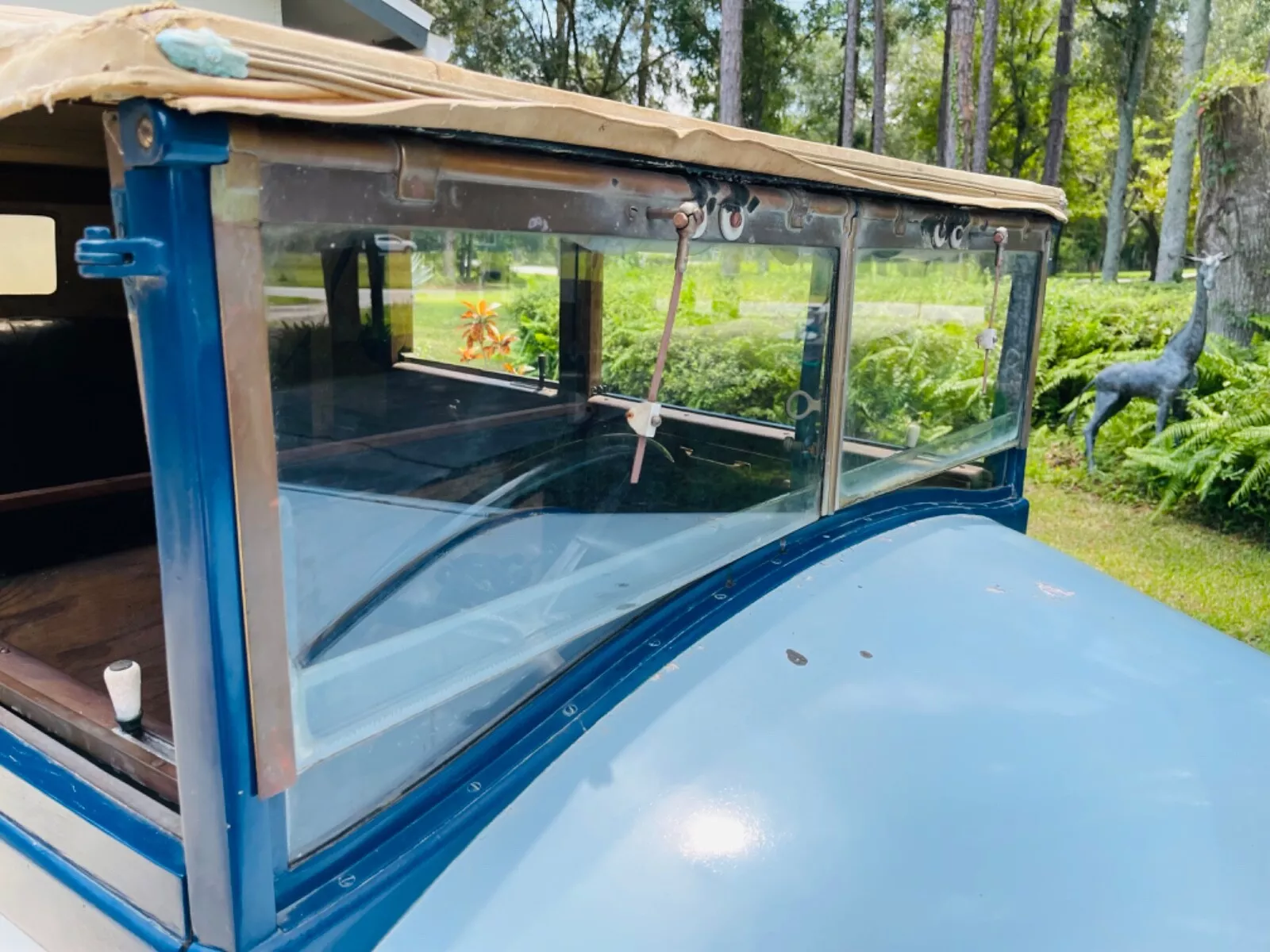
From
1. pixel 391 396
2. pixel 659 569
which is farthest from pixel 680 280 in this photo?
pixel 391 396

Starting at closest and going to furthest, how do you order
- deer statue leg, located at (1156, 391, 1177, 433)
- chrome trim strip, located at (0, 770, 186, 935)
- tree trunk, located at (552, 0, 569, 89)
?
chrome trim strip, located at (0, 770, 186, 935), deer statue leg, located at (1156, 391, 1177, 433), tree trunk, located at (552, 0, 569, 89)

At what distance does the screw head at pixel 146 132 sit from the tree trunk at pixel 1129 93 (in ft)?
92.8

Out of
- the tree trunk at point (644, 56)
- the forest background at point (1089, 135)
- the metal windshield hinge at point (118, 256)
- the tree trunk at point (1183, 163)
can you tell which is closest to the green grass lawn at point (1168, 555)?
the forest background at point (1089, 135)

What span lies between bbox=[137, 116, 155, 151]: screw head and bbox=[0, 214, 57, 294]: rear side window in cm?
284

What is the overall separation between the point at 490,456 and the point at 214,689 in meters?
0.98

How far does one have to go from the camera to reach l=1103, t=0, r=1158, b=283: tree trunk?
84.9 feet

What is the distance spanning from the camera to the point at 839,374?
2.12m

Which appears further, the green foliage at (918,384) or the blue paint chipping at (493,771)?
the green foliage at (918,384)

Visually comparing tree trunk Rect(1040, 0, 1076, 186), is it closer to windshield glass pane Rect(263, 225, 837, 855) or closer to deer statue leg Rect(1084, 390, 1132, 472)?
deer statue leg Rect(1084, 390, 1132, 472)

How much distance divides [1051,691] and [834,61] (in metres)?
31.8

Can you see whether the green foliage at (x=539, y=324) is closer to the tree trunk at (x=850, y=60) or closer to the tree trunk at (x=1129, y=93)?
the tree trunk at (x=850, y=60)

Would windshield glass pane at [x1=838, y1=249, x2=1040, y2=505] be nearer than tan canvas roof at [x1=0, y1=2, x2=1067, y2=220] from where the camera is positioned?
No

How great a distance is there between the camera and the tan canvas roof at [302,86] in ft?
2.81

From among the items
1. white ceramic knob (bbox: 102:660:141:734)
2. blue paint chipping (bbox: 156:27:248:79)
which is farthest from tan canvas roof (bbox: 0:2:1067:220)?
white ceramic knob (bbox: 102:660:141:734)
